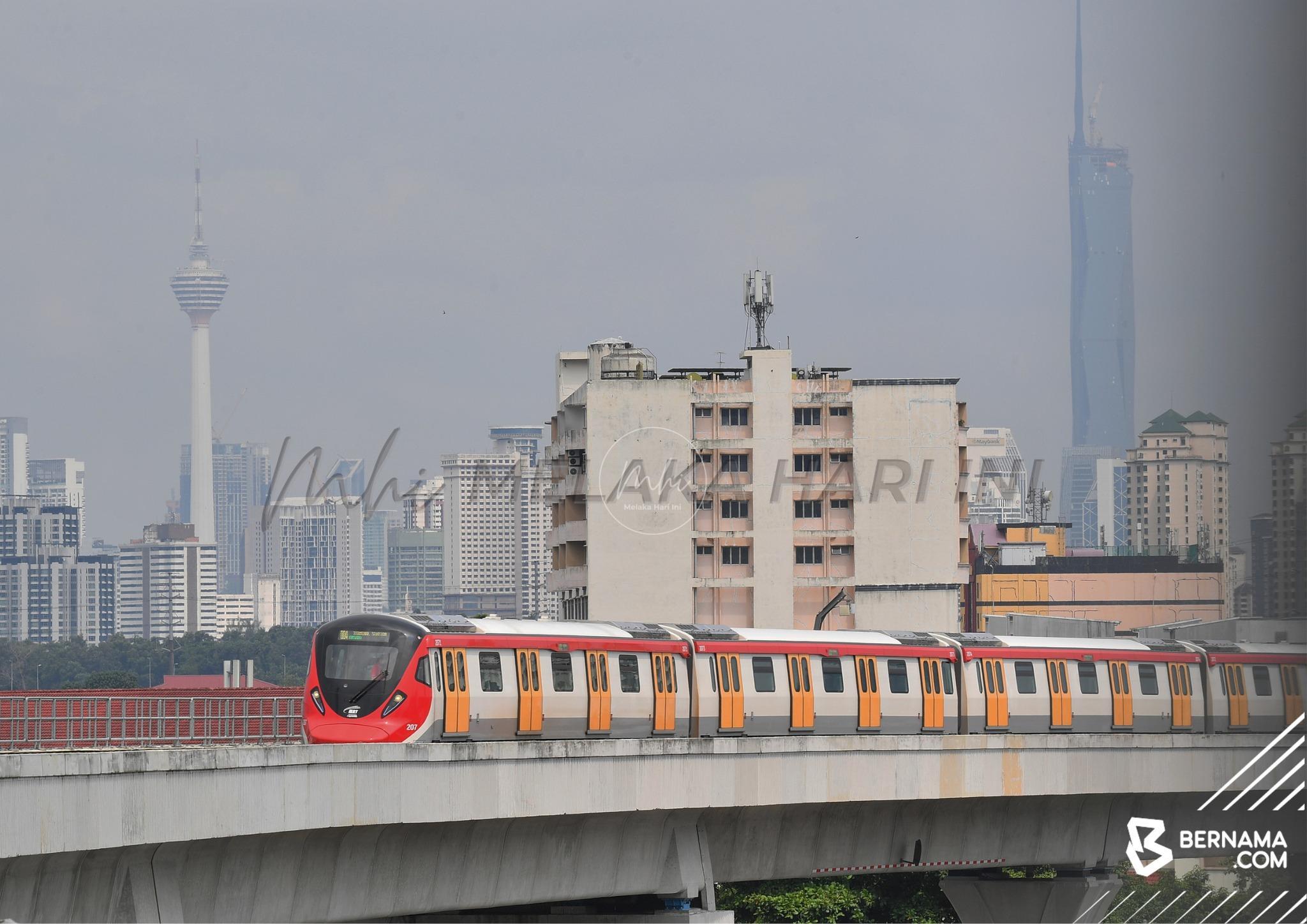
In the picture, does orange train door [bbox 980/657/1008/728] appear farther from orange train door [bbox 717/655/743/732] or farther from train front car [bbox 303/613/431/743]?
train front car [bbox 303/613/431/743]

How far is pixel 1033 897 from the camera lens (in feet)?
144


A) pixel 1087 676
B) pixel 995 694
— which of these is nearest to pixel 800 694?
pixel 995 694

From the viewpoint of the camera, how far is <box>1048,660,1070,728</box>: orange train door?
152 ft

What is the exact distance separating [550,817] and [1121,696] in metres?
17.5

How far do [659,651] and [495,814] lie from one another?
26.6 ft

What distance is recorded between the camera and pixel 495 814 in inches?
1319

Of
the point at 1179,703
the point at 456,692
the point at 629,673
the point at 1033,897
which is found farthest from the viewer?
the point at 1179,703

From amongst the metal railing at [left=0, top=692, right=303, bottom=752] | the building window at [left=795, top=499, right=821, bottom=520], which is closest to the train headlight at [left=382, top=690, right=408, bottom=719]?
the metal railing at [left=0, top=692, right=303, bottom=752]

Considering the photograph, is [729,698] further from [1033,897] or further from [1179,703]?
[1179,703]

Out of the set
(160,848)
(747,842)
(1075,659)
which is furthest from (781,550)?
(160,848)

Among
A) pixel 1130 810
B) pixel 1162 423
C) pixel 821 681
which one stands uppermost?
pixel 1162 423

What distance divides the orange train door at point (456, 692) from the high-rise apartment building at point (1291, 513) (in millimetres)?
20150

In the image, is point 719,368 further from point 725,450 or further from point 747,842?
point 747,842

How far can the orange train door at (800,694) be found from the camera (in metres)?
42.9
